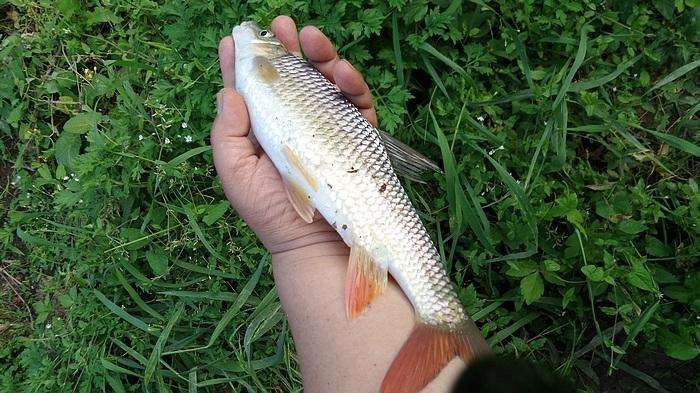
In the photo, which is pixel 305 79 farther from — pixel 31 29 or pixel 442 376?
pixel 31 29

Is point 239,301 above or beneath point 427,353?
beneath

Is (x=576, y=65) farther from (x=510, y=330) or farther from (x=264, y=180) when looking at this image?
(x=264, y=180)

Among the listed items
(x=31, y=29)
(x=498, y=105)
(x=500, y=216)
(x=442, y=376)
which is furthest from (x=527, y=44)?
(x=31, y=29)

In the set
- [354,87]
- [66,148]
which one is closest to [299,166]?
[354,87]

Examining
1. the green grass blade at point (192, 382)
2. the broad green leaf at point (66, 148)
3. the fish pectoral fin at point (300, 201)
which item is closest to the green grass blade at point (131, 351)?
the green grass blade at point (192, 382)

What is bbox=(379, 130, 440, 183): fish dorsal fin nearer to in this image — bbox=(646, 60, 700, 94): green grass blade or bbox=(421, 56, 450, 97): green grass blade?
bbox=(421, 56, 450, 97): green grass blade

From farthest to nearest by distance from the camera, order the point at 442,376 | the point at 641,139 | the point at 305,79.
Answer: the point at 641,139 → the point at 305,79 → the point at 442,376
